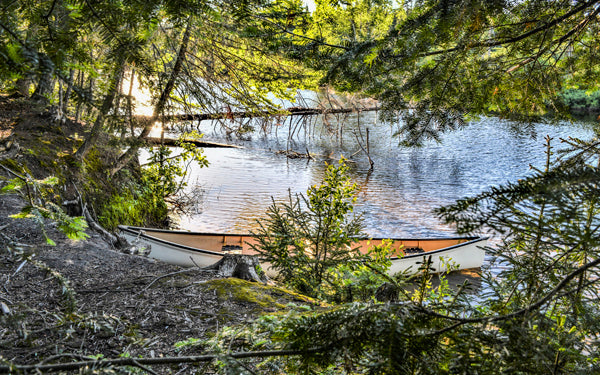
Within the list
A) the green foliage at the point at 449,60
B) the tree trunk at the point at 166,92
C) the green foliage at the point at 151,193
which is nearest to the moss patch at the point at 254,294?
the green foliage at the point at 449,60

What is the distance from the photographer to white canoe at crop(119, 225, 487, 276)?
719cm

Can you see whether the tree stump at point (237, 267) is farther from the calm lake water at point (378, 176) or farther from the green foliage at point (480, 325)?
the calm lake water at point (378, 176)

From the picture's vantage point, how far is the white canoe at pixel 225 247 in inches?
283

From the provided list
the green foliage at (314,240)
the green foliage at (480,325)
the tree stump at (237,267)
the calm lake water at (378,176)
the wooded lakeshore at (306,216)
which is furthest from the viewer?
the calm lake water at (378,176)

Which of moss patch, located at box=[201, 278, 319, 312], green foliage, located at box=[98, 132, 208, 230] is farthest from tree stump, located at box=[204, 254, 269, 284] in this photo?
green foliage, located at box=[98, 132, 208, 230]

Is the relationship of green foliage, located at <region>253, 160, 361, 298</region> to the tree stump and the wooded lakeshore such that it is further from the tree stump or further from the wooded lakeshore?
the tree stump

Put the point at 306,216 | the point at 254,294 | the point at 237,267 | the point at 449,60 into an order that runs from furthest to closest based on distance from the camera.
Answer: the point at 306,216, the point at 237,267, the point at 254,294, the point at 449,60

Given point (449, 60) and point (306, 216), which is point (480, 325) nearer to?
point (449, 60)

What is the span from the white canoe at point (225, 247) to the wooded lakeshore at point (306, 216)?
75 cm

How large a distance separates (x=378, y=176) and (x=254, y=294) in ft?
46.9

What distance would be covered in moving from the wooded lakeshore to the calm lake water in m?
4.49

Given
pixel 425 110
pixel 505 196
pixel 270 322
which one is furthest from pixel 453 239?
pixel 505 196

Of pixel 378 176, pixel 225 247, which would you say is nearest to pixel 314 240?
pixel 225 247

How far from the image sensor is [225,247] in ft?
29.0
